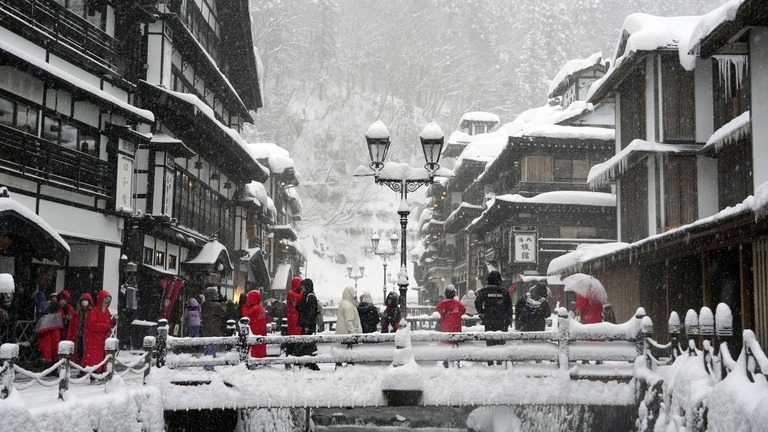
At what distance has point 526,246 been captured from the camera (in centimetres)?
3478

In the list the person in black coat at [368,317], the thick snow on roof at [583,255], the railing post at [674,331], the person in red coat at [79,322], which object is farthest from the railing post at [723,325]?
the thick snow on roof at [583,255]

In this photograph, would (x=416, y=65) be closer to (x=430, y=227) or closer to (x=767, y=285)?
(x=430, y=227)

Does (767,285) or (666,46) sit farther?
(666,46)

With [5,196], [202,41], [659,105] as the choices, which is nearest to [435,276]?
[202,41]

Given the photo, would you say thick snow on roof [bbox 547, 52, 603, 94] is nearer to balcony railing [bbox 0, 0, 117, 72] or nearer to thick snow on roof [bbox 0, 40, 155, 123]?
thick snow on roof [bbox 0, 40, 155, 123]

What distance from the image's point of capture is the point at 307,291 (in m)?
14.0

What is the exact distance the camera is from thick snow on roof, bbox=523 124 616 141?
34.8 metres

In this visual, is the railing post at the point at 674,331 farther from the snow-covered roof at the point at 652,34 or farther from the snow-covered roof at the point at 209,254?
the snow-covered roof at the point at 209,254

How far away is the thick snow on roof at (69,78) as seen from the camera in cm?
1501

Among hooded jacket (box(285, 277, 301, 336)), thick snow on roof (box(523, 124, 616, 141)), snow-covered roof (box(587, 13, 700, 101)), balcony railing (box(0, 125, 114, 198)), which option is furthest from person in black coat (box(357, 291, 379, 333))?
thick snow on roof (box(523, 124, 616, 141))

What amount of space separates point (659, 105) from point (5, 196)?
1785cm

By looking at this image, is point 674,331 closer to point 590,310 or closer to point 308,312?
point 590,310

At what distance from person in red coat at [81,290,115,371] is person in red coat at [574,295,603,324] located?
951 cm

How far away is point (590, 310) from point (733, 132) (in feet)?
20.4
